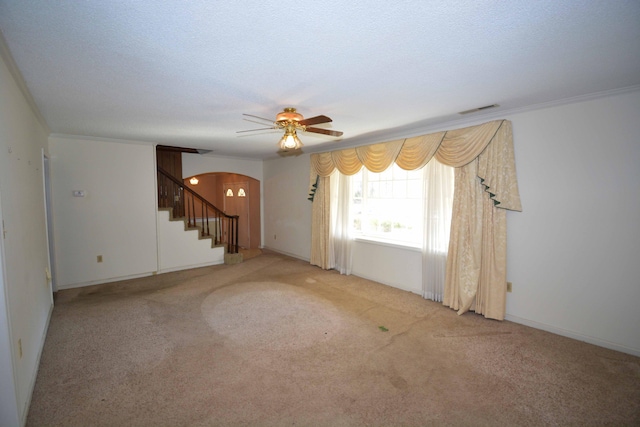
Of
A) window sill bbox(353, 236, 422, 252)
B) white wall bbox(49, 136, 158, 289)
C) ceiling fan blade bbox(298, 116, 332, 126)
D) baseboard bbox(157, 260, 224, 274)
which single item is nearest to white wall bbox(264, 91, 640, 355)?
window sill bbox(353, 236, 422, 252)

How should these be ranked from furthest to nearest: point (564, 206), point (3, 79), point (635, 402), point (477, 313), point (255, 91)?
point (477, 313), point (564, 206), point (255, 91), point (635, 402), point (3, 79)

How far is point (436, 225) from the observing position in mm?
3900

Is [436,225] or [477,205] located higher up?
[477,205]

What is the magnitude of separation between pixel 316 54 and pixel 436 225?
9.45ft

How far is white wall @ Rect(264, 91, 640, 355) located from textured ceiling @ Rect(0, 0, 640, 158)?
33cm

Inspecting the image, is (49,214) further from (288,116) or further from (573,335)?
(573,335)

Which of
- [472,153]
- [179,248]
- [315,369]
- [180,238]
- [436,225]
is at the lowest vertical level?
[315,369]

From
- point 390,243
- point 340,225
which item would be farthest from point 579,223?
point 340,225

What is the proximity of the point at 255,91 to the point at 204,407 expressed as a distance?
260 centimetres

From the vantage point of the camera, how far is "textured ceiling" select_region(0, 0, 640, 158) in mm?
1476

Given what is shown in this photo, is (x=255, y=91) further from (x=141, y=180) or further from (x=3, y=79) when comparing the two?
(x=141, y=180)

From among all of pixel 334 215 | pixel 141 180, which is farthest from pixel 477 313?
pixel 141 180

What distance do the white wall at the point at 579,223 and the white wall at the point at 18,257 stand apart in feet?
14.7

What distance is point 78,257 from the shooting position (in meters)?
4.55
